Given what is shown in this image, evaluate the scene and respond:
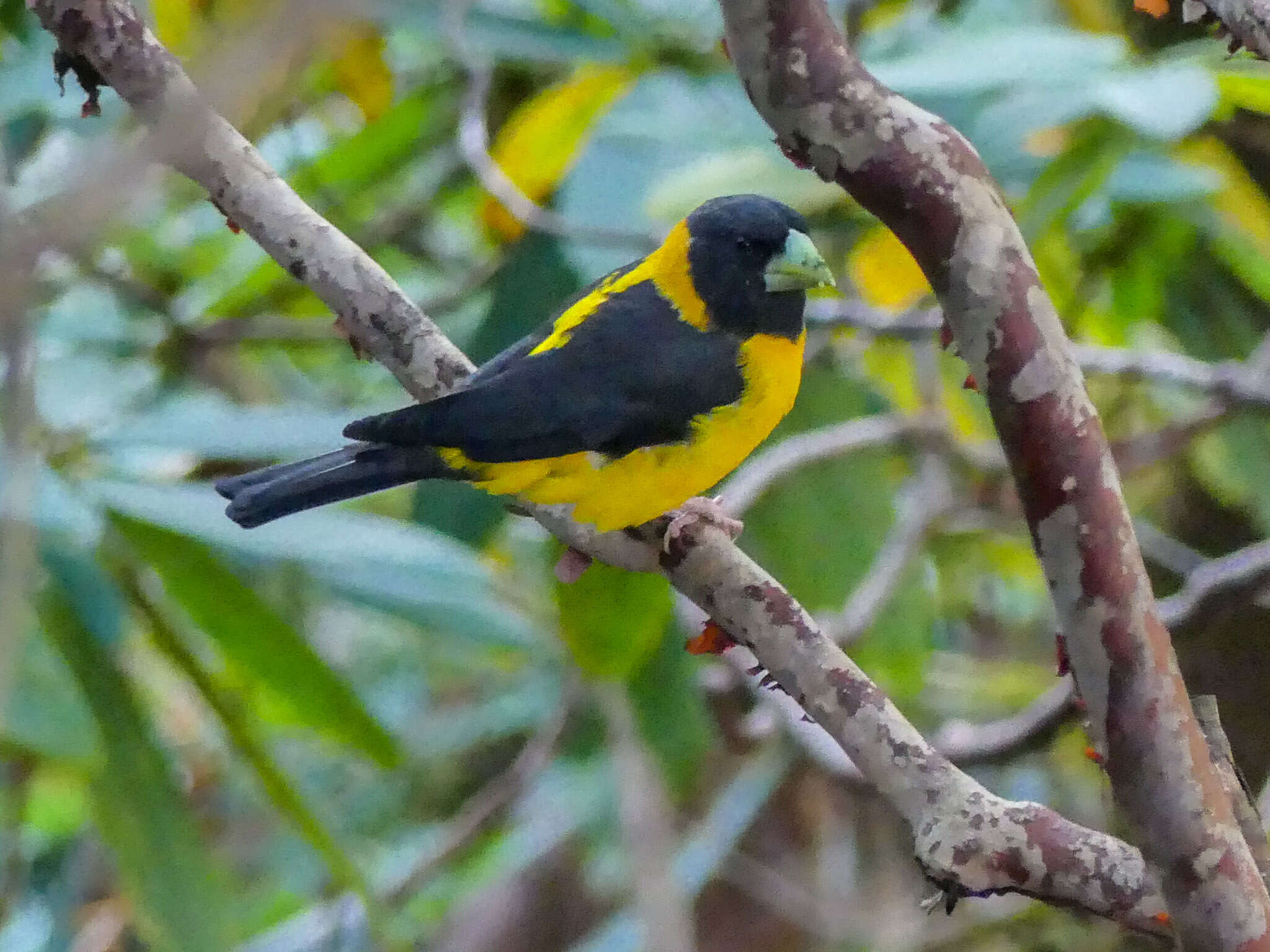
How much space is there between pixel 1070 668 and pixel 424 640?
3193 mm

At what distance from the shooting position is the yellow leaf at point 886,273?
89.3 inches

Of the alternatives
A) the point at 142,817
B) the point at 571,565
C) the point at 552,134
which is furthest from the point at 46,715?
the point at 552,134

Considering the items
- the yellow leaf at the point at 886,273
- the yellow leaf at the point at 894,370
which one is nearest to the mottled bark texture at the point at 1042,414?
the yellow leaf at the point at 886,273

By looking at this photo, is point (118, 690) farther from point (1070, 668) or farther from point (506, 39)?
point (1070, 668)

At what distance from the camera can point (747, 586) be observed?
4.34ft

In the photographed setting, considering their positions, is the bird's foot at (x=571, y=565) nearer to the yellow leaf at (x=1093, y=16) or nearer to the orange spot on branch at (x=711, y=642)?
the orange spot on branch at (x=711, y=642)

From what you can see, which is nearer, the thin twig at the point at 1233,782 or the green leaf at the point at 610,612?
the thin twig at the point at 1233,782

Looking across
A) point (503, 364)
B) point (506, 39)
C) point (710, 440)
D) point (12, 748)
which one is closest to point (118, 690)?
point (12, 748)

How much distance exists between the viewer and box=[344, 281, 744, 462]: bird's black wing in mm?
1605

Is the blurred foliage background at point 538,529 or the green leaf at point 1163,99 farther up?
the green leaf at point 1163,99

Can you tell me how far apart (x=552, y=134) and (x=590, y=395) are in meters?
0.67

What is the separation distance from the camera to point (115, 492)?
6.05ft

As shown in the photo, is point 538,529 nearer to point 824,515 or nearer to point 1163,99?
point 824,515

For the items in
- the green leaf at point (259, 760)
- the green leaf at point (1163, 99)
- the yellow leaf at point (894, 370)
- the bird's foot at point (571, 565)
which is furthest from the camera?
the yellow leaf at point (894, 370)
